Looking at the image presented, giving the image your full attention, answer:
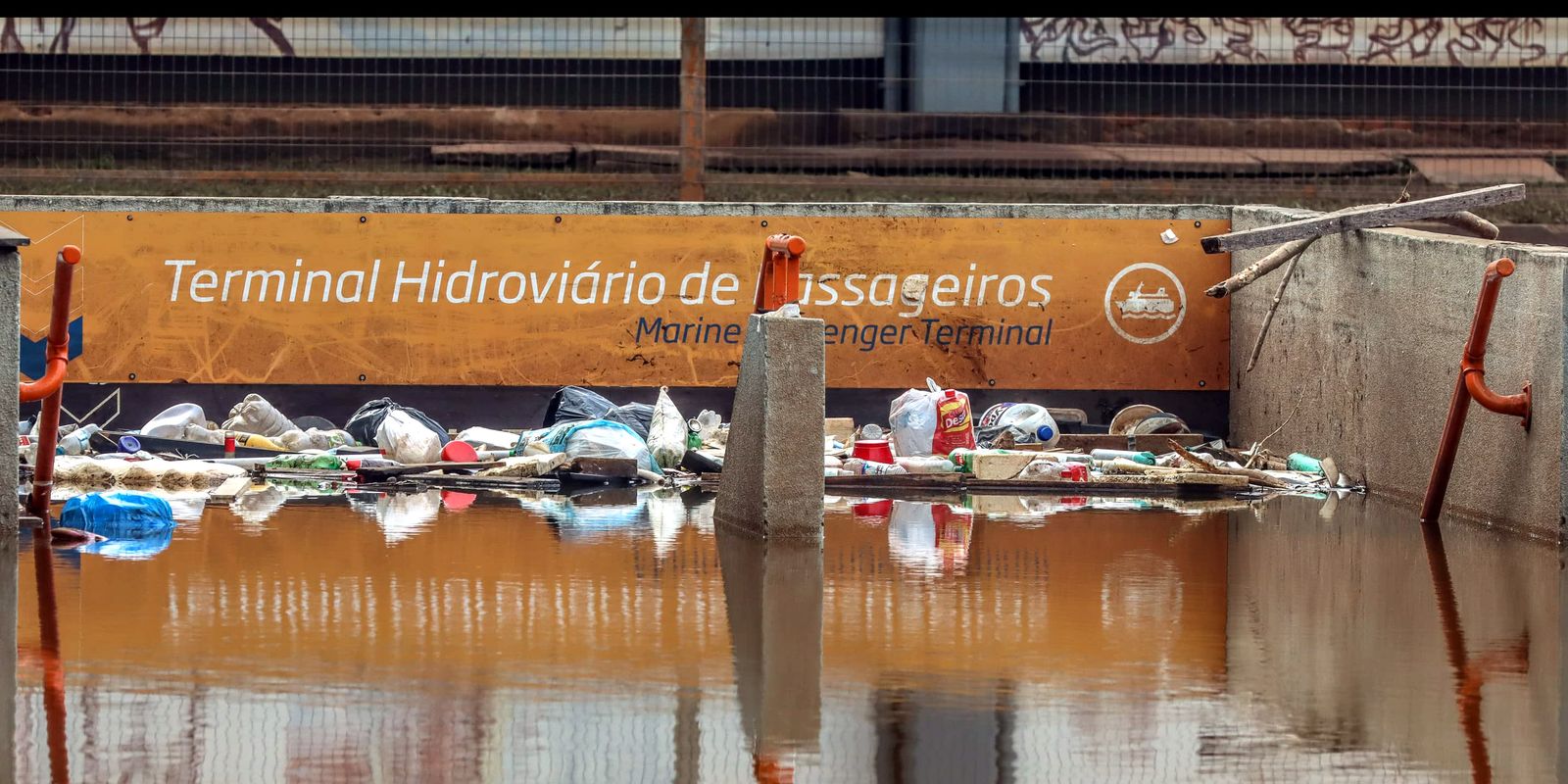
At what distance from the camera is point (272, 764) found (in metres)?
5.28

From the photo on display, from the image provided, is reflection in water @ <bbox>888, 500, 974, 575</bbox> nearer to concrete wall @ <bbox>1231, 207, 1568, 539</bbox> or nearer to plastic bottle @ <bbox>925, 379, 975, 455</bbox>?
plastic bottle @ <bbox>925, 379, 975, 455</bbox>

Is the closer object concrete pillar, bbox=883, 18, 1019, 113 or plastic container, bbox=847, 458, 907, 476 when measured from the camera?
plastic container, bbox=847, 458, 907, 476

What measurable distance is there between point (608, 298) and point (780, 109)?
361 cm

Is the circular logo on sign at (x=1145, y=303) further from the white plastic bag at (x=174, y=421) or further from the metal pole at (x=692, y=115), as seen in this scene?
the white plastic bag at (x=174, y=421)

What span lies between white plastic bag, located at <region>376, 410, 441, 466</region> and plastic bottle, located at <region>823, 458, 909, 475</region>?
2316 millimetres

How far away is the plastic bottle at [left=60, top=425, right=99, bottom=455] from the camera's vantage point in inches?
478

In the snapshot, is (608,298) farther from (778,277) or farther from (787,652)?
(787,652)

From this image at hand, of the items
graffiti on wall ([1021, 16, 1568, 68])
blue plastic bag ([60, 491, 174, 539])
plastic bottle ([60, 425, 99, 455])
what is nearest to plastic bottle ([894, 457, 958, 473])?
blue plastic bag ([60, 491, 174, 539])

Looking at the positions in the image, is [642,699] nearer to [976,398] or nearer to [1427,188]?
[976,398]

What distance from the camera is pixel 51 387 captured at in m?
9.35

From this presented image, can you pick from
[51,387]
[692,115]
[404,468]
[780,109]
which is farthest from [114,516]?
[780,109]
